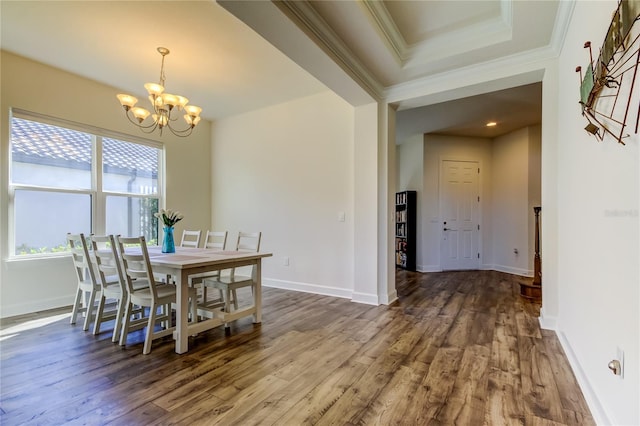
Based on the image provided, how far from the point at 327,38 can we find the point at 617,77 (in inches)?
74.2

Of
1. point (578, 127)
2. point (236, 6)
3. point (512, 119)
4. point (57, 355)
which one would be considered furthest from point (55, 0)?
point (512, 119)

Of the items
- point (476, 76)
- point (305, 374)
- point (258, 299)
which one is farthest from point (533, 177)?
point (305, 374)

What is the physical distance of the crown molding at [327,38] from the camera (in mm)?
2055

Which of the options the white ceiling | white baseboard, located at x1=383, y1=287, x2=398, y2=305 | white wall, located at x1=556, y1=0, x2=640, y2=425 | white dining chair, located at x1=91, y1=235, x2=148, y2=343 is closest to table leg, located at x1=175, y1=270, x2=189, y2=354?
white dining chair, located at x1=91, y1=235, x2=148, y2=343

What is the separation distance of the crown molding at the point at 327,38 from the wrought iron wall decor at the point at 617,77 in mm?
1730

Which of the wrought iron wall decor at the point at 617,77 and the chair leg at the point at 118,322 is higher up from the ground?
the wrought iron wall decor at the point at 617,77

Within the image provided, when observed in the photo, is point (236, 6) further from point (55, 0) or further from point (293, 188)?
point (293, 188)

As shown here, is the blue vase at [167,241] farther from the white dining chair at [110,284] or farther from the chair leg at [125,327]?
the chair leg at [125,327]

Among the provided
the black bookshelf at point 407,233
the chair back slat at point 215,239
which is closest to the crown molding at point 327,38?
the chair back slat at point 215,239

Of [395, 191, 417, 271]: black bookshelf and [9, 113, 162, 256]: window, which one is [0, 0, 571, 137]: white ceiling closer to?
[9, 113, 162, 256]: window

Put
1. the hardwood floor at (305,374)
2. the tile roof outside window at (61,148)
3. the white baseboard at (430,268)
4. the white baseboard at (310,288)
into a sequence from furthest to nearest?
the white baseboard at (430,268), the white baseboard at (310,288), the tile roof outside window at (61,148), the hardwood floor at (305,374)

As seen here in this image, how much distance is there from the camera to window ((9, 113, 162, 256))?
10.8ft

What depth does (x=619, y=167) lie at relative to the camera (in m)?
1.29

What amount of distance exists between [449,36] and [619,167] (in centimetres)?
206
